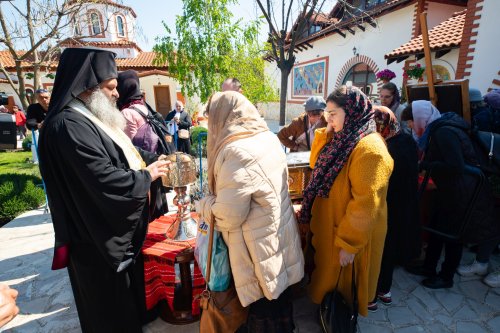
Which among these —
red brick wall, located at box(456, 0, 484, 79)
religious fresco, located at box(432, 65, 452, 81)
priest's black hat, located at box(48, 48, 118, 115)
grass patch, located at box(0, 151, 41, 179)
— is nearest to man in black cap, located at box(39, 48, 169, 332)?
priest's black hat, located at box(48, 48, 118, 115)

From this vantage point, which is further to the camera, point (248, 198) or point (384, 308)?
point (384, 308)

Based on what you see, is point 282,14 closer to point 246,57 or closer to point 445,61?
point 246,57

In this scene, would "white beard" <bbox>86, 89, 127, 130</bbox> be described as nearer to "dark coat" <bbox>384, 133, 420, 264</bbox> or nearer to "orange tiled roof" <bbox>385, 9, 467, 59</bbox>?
"dark coat" <bbox>384, 133, 420, 264</bbox>

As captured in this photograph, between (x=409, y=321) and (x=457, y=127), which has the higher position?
(x=457, y=127)

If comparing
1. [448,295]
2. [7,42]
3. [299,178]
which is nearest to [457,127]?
[299,178]

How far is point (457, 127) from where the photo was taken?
233cm

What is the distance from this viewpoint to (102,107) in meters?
1.78

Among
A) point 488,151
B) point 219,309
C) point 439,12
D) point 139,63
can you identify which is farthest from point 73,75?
point 139,63

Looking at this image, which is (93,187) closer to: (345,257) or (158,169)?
(158,169)

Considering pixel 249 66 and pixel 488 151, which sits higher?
pixel 249 66

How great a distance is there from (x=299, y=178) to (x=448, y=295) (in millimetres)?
1818

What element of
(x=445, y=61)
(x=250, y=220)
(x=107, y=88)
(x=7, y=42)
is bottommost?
(x=250, y=220)

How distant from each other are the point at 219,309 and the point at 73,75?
1656mm

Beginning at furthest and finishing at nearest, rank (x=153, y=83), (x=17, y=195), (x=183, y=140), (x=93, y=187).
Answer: (x=153, y=83)
(x=183, y=140)
(x=17, y=195)
(x=93, y=187)
